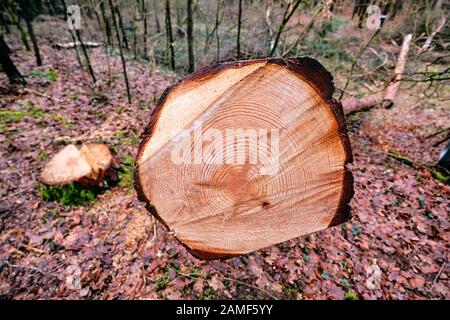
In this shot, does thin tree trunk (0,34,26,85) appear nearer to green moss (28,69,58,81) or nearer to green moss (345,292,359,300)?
green moss (28,69,58,81)

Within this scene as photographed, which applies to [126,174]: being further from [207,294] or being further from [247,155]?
[247,155]

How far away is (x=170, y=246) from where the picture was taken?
2543mm

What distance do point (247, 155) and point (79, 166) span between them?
233 cm

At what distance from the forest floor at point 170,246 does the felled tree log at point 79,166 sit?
0.31m

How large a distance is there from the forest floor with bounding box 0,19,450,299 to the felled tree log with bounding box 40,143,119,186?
1.01 feet

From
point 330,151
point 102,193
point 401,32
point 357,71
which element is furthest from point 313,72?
point 401,32

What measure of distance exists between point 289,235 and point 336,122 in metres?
0.78

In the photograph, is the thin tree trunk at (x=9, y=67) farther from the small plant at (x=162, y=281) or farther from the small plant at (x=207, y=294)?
the small plant at (x=207, y=294)

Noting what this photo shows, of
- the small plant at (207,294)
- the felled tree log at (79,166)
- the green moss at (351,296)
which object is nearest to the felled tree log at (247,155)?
the small plant at (207,294)

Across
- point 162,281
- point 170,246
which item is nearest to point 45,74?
point 170,246

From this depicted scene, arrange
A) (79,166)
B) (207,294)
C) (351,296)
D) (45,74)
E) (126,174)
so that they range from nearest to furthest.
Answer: (207,294) < (351,296) < (79,166) < (126,174) < (45,74)

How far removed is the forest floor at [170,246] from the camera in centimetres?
225

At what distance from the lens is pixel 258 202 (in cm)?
154

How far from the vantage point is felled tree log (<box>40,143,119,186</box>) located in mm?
2828
